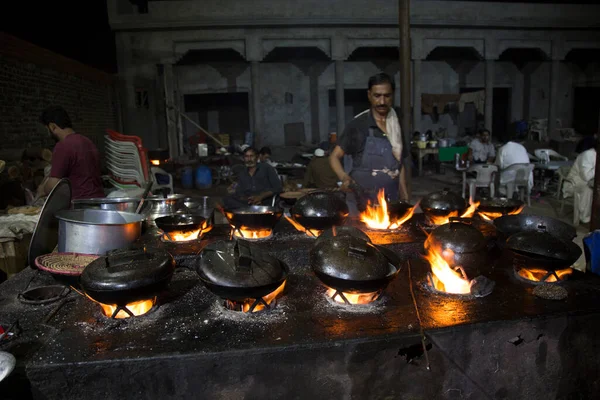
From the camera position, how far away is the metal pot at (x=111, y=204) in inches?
171

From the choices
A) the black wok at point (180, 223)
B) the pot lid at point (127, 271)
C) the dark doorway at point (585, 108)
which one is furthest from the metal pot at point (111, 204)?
the dark doorway at point (585, 108)

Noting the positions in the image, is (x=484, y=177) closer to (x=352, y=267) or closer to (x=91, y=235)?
(x=352, y=267)

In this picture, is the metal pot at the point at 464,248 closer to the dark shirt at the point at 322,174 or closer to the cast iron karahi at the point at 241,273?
the cast iron karahi at the point at 241,273

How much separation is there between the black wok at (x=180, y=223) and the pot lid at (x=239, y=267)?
1171 mm

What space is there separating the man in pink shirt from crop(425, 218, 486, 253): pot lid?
3731 mm

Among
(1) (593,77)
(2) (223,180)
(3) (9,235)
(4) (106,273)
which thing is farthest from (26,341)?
(1) (593,77)

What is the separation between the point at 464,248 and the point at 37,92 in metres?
10.3

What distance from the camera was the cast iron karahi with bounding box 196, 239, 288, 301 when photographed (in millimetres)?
2631

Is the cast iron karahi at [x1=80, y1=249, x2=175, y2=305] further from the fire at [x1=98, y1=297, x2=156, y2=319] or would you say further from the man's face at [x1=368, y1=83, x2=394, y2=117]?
the man's face at [x1=368, y1=83, x2=394, y2=117]

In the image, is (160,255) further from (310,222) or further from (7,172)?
(7,172)

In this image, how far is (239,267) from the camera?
270 centimetres

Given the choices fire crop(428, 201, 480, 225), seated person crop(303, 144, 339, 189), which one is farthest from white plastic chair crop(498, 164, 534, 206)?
fire crop(428, 201, 480, 225)

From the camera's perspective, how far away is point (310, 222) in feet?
13.6

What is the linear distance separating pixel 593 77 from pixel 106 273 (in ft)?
76.7
